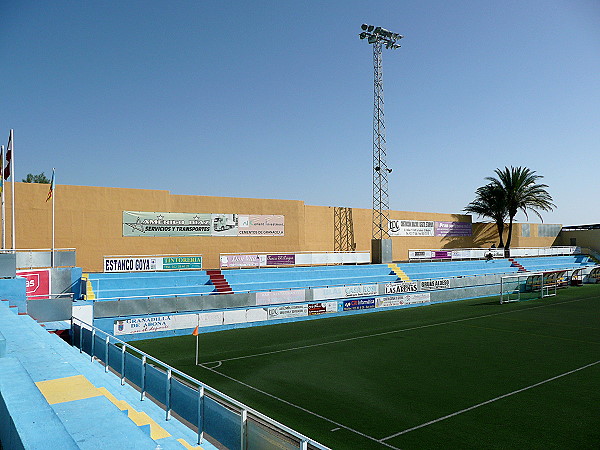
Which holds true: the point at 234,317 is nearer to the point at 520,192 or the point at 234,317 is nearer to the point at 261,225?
the point at 261,225

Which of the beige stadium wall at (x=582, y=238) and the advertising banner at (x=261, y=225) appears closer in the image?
the advertising banner at (x=261, y=225)

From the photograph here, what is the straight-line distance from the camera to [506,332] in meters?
24.2

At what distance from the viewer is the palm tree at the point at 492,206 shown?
58.3 m

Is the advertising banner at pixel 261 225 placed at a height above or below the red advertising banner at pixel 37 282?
above

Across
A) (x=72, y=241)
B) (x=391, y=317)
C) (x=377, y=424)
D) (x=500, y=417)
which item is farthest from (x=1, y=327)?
(x=391, y=317)

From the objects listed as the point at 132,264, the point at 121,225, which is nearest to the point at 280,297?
the point at 132,264

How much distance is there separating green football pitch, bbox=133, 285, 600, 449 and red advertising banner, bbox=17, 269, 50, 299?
5.13 meters

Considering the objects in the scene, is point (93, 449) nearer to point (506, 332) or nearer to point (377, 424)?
point (377, 424)

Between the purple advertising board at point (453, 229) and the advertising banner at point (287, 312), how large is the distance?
28.4 meters

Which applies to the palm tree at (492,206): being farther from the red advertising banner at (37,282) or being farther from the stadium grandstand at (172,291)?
the red advertising banner at (37,282)

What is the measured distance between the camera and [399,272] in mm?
41344

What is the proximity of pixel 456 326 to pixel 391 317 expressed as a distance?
487 centimetres

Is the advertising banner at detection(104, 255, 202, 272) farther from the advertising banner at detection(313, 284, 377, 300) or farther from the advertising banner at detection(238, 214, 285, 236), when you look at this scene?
the advertising banner at detection(313, 284, 377, 300)

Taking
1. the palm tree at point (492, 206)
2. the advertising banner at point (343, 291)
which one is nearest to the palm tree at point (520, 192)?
the palm tree at point (492, 206)
